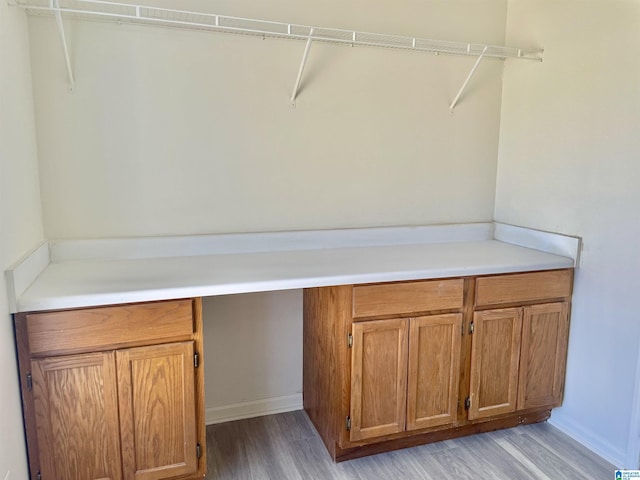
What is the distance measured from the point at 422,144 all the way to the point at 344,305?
1.05 meters

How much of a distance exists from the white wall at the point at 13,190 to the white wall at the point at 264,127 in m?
0.14

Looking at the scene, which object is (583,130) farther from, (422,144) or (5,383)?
(5,383)

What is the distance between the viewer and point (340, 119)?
224 cm

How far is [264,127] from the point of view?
212 centimetres

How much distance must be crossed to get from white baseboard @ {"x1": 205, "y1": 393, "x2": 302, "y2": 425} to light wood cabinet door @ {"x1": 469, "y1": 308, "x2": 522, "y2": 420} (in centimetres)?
87

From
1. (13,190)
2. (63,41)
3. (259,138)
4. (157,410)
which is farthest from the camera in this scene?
(259,138)

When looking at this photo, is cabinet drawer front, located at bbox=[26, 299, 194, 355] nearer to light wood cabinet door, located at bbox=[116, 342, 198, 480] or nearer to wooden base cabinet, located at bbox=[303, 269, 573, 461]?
light wood cabinet door, located at bbox=[116, 342, 198, 480]

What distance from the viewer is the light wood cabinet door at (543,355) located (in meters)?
2.08

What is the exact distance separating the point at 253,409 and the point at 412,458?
2.59ft

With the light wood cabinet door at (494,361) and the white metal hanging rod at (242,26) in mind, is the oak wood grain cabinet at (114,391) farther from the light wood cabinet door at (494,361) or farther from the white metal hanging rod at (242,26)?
the light wood cabinet door at (494,361)

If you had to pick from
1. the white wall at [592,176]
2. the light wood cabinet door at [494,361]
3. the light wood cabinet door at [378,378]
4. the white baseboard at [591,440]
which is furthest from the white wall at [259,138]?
the white baseboard at [591,440]

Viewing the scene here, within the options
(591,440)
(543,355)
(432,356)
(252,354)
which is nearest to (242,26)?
(252,354)

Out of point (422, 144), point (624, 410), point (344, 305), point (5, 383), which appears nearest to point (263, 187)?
point (344, 305)

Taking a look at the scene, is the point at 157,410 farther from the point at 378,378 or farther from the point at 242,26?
the point at 242,26
